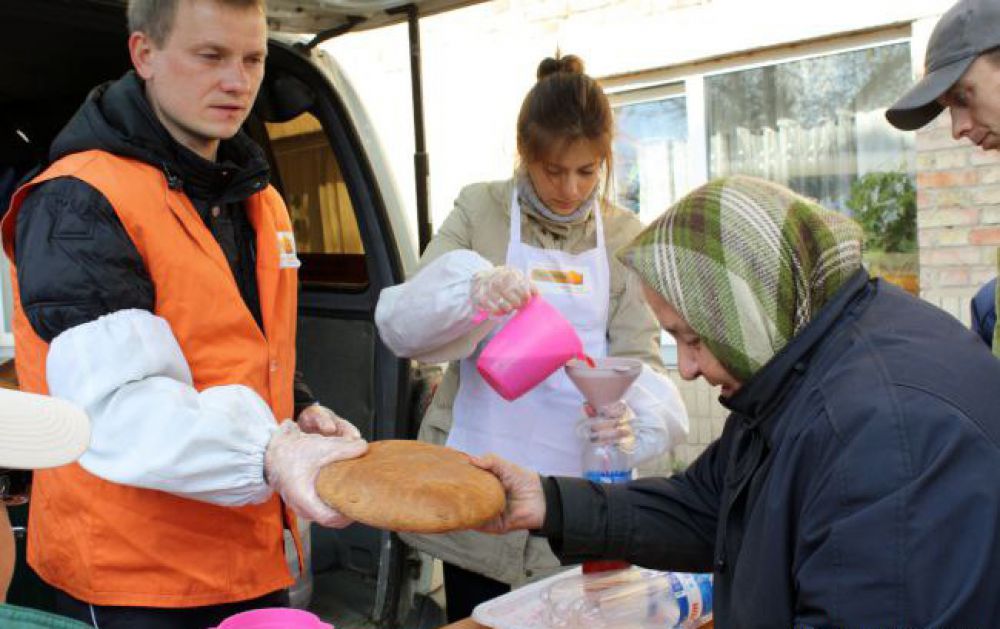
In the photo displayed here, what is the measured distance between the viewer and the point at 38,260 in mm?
1658

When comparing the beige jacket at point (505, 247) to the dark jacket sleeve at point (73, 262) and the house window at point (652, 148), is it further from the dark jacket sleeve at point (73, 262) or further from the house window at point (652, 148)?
the house window at point (652, 148)

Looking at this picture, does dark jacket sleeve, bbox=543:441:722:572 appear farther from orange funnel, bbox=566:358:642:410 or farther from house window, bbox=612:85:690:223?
house window, bbox=612:85:690:223

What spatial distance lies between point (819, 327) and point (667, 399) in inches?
42.5

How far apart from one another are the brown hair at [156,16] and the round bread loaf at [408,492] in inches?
35.8

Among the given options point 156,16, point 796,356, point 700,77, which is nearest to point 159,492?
point 156,16

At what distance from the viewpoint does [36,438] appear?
3.43ft

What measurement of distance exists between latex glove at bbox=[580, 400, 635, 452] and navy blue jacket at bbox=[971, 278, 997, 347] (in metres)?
1.00

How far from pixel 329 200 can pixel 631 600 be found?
2.10 meters

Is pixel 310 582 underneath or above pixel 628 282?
underneath

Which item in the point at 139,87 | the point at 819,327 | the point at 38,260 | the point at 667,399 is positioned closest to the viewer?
the point at 819,327

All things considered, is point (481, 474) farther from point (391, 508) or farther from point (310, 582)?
point (310, 582)

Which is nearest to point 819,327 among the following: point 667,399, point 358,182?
point 667,399

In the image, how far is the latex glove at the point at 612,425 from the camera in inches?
93.4

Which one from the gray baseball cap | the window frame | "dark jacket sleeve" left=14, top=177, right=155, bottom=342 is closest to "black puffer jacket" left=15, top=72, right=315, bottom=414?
"dark jacket sleeve" left=14, top=177, right=155, bottom=342
